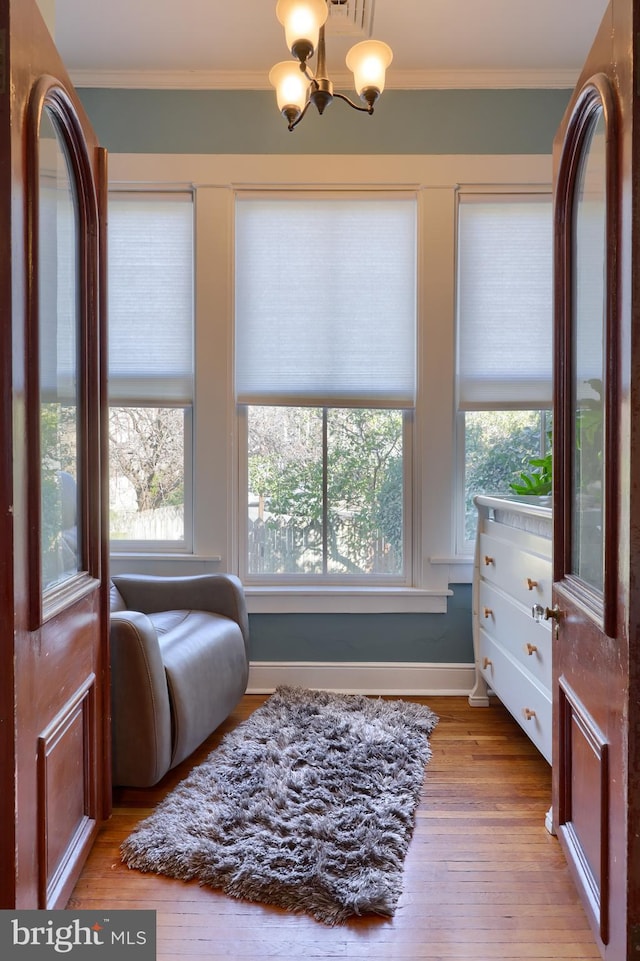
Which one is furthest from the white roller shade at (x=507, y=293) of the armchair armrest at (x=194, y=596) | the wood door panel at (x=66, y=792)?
the wood door panel at (x=66, y=792)

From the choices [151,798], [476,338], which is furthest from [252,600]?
[476,338]

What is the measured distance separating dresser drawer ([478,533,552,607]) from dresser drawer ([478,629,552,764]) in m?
0.28

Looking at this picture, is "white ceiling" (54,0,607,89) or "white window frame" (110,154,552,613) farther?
"white window frame" (110,154,552,613)

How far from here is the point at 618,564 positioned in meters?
1.20

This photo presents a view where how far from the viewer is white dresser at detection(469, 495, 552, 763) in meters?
2.02

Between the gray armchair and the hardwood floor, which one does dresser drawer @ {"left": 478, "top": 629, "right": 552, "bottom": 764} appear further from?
the gray armchair

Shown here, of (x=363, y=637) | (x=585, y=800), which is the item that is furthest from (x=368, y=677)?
(x=585, y=800)

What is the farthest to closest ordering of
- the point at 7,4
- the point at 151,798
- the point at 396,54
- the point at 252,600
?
1. the point at 252,600
2. the point at 396,54
3. the point at 151,798
4. the point at 7,4

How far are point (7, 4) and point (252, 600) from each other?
2.39 meters

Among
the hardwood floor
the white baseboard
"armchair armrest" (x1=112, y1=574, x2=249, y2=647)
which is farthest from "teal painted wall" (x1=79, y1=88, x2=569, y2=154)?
the hardwood floor

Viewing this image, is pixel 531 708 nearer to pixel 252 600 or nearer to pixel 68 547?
pixel 252 600

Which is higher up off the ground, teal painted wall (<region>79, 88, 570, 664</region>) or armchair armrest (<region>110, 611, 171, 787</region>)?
teal painted wall (<region>79, 88, 570, 664</region>)

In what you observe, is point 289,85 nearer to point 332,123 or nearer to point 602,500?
point 332,123

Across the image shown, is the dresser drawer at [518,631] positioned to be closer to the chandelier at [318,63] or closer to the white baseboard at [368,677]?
the white baseboard at [368,677]
